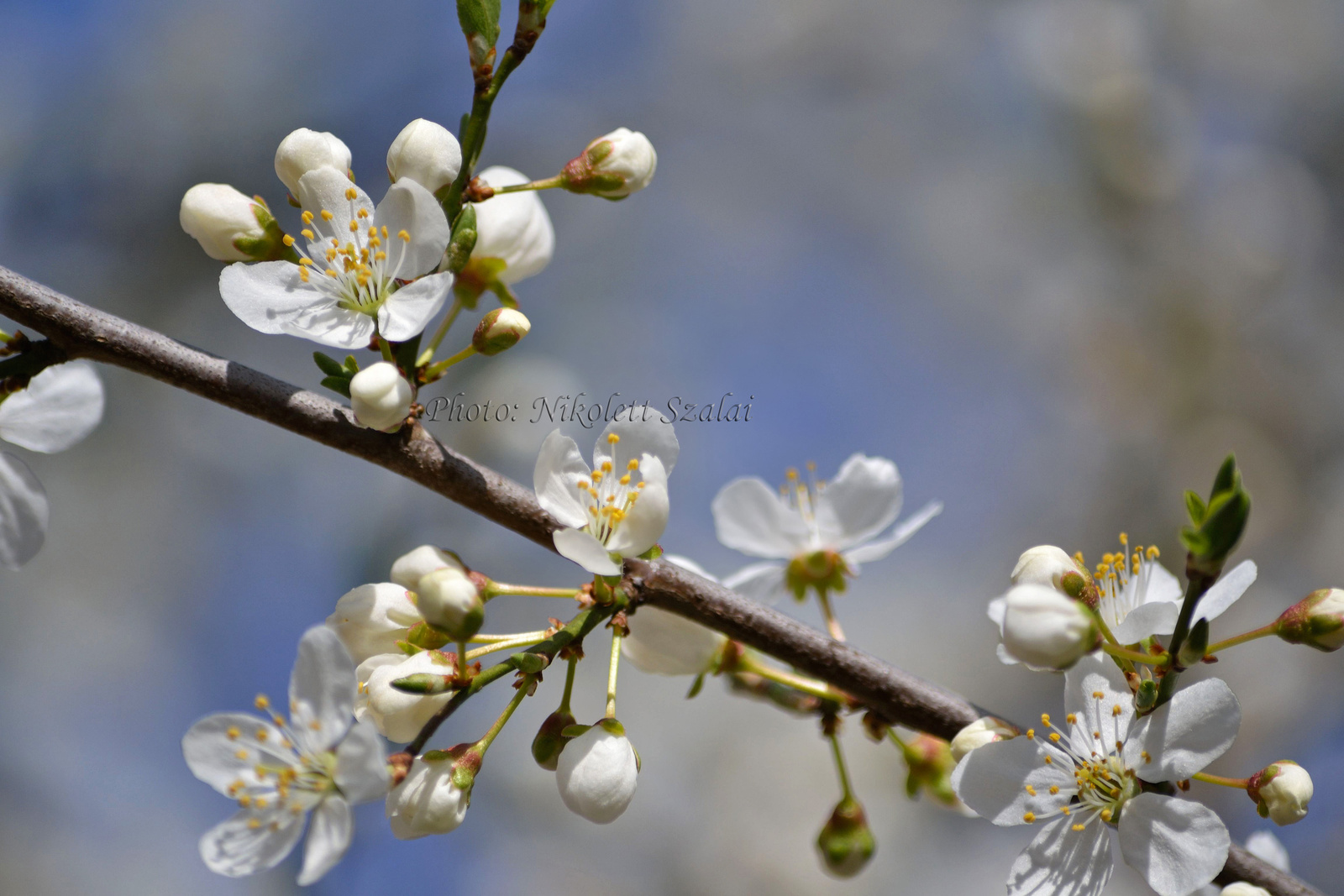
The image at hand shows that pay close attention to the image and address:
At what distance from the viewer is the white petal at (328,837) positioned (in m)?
0.72

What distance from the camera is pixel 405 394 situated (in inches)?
31.4

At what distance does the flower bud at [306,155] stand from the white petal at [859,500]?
723 millimetres

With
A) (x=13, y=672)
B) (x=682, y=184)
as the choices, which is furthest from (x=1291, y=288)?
(x=13, y=672)

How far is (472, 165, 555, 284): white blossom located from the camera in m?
1.03

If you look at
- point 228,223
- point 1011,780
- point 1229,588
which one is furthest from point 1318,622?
point 228,223

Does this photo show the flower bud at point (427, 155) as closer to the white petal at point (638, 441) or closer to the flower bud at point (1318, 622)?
the white petal at point (638, 441)

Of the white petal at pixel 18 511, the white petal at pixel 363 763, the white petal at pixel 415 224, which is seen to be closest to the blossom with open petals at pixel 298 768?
the white petal at pixel 363 763

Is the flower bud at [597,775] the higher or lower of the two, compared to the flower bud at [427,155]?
lower

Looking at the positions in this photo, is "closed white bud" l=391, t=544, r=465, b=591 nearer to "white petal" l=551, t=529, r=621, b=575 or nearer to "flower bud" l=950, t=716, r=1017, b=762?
"white petal" l=551, t=529, r=621, b=575

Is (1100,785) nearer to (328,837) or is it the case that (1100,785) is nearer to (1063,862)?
(1063,862)

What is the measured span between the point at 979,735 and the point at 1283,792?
0.26 meters

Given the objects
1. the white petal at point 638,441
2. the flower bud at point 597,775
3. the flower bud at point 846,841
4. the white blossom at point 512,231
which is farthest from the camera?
the flower bud at point 846,841

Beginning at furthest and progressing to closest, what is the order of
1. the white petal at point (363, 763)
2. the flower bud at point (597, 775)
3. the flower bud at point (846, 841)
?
1. the flower bud at point (846, 841)
2. the flower bud at point (597, 775)
3. the white petal at point (363, 763)

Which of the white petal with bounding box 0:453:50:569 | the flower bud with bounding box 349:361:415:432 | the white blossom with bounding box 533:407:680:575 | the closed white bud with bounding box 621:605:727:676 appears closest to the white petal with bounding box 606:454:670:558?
the white blossom with bounding box 533:407:680:575
